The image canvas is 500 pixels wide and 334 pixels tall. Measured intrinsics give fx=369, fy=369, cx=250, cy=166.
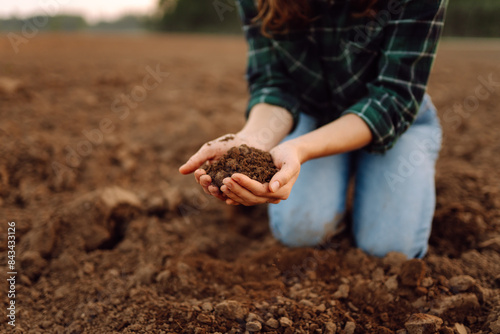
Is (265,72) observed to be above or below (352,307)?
above

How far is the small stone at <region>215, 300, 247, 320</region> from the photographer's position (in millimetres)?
1161

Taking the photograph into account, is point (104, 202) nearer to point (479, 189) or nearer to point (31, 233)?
point (31, 233)

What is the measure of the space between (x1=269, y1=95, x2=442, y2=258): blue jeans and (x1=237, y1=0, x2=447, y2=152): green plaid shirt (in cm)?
21

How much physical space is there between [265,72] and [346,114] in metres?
0.46

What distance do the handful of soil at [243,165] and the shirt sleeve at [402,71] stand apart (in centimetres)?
41

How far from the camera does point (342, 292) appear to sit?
4.27ft

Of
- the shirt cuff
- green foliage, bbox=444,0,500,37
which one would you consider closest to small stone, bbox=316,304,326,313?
the shirt cuff

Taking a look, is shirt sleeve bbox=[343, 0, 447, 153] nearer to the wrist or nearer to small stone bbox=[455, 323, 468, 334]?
the wrist

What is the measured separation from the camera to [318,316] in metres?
1.18

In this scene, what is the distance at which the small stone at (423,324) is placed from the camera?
3.68 ft

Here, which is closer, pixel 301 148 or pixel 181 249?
pixel 301 148

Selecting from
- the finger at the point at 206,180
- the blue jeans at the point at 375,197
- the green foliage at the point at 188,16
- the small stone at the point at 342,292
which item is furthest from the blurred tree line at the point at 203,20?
the small stone at the point at 342,292

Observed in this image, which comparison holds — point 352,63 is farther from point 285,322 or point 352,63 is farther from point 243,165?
point 285,322

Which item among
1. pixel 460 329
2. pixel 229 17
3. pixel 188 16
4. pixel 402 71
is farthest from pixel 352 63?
pixel 188 16
